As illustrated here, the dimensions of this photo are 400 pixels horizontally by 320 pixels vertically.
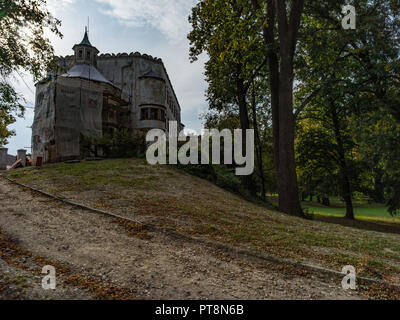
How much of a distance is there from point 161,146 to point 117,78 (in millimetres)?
19847

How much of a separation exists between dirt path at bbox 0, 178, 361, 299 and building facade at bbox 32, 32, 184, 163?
12.9m

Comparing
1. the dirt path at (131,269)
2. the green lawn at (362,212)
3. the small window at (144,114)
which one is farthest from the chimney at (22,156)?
the green lawn at (362,212)

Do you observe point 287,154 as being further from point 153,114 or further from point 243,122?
point 153,114

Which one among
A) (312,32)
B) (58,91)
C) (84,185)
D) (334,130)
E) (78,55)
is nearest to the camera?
(84,185)

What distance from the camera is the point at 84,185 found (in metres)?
11.1

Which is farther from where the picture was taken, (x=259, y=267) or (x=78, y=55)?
(x=78, y=55)

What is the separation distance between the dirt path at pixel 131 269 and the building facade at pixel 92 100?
509 inches

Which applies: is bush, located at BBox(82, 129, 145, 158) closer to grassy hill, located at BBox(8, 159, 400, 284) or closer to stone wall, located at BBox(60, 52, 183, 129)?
grassy hill, located at BBox(8, 159, 400, 284)

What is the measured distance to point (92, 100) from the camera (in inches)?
939

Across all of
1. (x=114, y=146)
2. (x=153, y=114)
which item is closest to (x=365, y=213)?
A: (x=153, y=114)

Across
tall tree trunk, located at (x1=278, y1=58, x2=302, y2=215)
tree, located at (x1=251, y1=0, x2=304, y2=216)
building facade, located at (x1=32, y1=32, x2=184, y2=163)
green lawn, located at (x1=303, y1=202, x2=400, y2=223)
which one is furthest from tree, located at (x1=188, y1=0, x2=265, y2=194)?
green lawn, located at (x1=303, y1=202, x2=400, y2=223)
